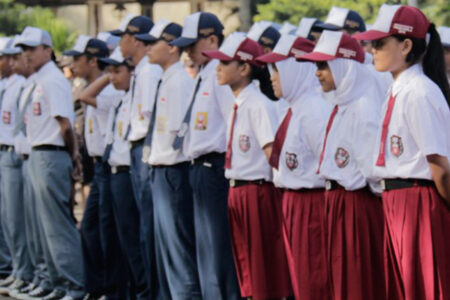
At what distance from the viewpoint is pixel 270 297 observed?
28.8 ft

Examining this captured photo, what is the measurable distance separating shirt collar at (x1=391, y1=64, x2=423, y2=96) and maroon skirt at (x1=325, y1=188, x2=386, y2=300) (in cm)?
81

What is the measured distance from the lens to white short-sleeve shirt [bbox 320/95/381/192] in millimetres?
7441

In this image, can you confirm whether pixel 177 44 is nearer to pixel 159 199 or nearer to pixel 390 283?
pixel 159 199

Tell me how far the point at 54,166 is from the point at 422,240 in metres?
4.97

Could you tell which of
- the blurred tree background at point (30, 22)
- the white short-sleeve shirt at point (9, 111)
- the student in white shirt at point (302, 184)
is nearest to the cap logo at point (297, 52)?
the student in white shirt at point (302, 184)

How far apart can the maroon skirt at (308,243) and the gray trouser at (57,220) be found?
3.61 meters

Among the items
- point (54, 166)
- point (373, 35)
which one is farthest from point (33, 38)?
point (373, 35)

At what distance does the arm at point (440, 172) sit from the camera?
22.2 ft

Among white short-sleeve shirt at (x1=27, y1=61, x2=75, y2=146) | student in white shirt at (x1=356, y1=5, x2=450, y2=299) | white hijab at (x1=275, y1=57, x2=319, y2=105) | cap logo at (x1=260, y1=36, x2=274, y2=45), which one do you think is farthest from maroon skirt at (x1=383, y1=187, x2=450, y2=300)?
white short-sleeve shirt at (x1=27, y1=61, x2=75, y2=146)

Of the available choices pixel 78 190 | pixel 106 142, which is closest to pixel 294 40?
pixel 106 142

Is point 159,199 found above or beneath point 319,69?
beneath

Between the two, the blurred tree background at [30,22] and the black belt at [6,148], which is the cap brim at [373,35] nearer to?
the black belt at [6,148]

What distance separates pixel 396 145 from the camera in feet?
22.8

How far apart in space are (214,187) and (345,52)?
1774 millimetres
